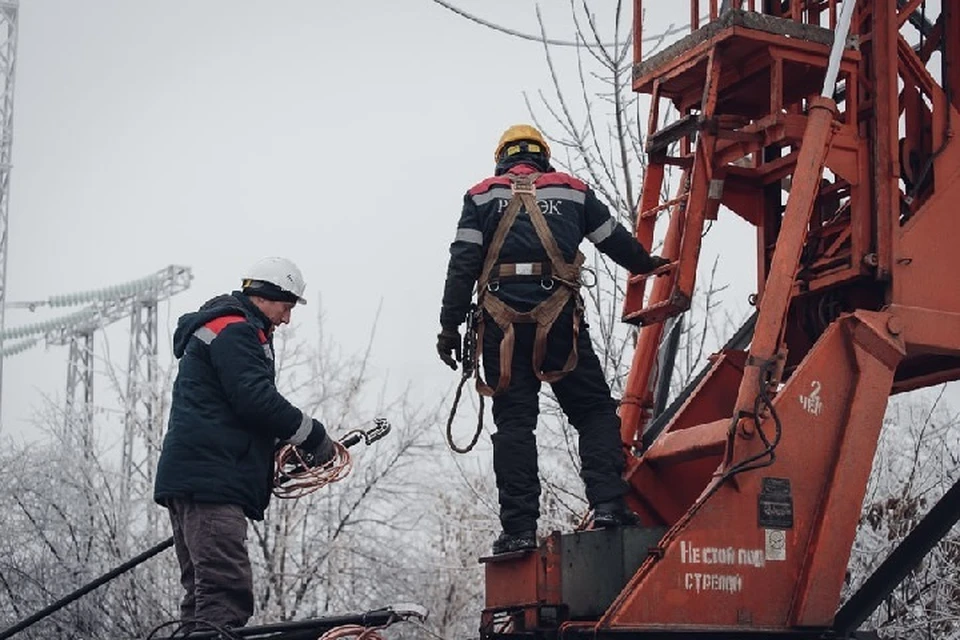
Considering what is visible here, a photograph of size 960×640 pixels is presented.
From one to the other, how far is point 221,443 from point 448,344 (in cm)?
122

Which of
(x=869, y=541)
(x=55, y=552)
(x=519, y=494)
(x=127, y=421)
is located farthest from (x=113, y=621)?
(x=519, y=494)

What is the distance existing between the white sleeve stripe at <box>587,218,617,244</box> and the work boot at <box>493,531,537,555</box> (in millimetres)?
1581

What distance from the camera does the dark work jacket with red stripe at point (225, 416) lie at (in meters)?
6.91

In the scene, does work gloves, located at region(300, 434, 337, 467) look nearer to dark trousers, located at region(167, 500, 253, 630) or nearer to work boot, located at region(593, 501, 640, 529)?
dark trousers, located at region(167, 500, 253, 630)

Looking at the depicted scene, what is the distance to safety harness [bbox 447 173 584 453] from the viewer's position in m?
7.19

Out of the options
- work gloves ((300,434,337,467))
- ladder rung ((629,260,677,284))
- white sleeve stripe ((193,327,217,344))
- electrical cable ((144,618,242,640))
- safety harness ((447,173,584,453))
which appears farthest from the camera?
ladder rung ((629,260,677,284))

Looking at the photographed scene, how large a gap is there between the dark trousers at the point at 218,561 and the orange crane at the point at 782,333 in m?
1.19

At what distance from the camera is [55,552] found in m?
21.1

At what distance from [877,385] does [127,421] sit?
17630 millimetres

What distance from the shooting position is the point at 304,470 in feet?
25.0

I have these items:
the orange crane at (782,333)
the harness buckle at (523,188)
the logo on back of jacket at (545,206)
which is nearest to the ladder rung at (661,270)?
the orange crane at (782,333)

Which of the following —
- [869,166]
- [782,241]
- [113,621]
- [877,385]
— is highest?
[869,166]

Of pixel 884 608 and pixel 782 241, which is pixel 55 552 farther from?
pixel 782 241

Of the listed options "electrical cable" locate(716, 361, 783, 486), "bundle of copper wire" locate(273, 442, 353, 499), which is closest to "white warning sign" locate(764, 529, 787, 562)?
"electrical cable" locate(716, 361, 783, 486)
